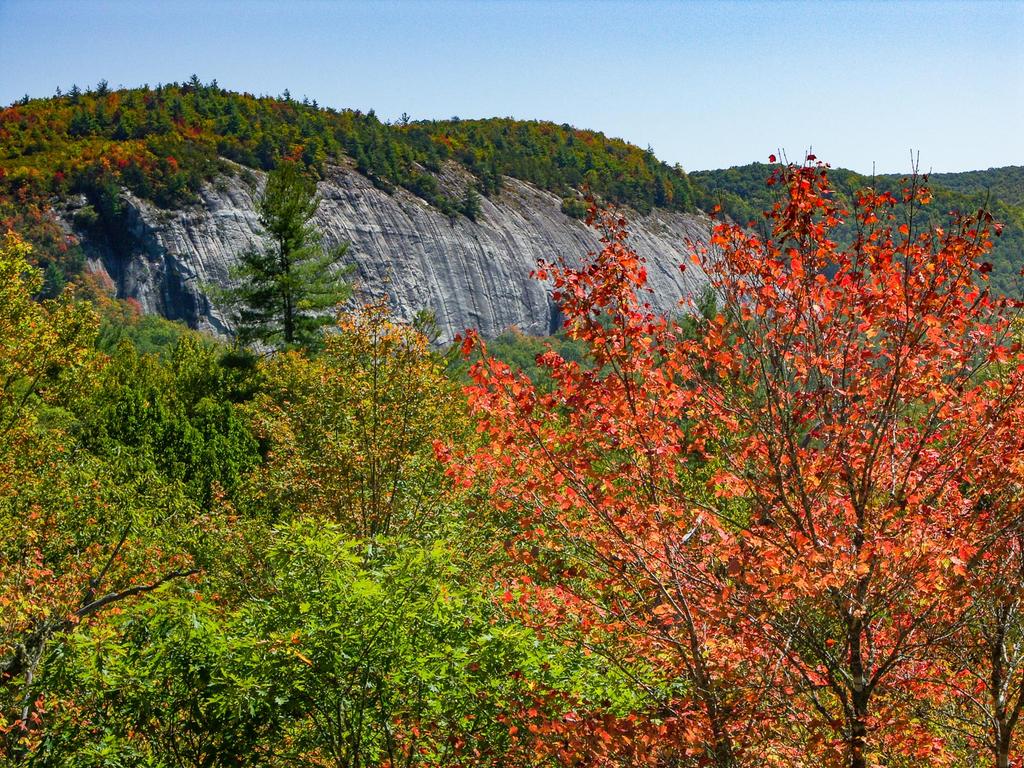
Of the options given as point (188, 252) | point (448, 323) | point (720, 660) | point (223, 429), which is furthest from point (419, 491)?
point (448, 323)

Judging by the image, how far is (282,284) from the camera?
3067cm

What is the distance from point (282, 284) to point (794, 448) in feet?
90.7

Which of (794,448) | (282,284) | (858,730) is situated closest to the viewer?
(858,730)

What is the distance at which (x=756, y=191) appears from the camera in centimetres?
14388

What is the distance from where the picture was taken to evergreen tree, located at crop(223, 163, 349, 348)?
3078 cm

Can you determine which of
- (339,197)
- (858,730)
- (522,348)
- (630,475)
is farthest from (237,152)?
(858,730)

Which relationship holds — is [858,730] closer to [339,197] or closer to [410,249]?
[410,249]

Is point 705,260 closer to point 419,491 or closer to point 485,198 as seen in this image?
point 419,491

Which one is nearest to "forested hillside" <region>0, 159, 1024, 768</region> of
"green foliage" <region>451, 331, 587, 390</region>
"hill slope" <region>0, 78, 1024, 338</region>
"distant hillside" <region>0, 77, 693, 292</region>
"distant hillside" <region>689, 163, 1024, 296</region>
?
"hill slope" <region>0, 78, 1024, 338</region>

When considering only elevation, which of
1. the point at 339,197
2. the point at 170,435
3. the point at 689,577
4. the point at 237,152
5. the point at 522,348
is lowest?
Answer: the point at 522,348

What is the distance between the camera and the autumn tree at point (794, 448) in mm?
5035

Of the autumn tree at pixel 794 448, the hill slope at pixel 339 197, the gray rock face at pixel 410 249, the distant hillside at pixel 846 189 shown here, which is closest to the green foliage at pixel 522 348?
the gray rock face at pixel 410 249

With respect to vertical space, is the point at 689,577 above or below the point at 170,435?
above

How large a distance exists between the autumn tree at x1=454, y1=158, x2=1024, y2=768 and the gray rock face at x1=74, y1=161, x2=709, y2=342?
236 feet
